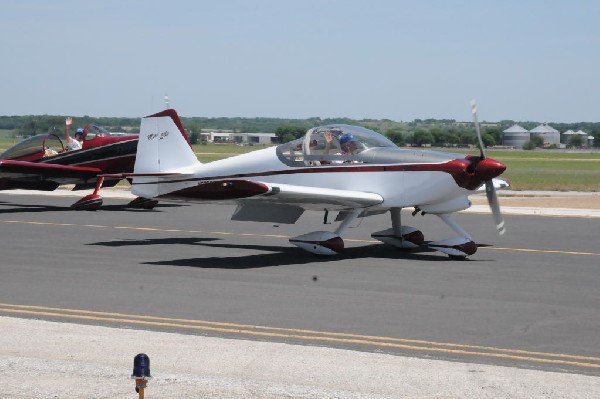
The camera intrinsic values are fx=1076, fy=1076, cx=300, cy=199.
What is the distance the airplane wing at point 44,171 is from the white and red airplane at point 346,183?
29.9 ft

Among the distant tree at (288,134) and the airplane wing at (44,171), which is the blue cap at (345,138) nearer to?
the distant tree at (288,134)

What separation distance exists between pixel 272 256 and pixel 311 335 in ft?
24.0

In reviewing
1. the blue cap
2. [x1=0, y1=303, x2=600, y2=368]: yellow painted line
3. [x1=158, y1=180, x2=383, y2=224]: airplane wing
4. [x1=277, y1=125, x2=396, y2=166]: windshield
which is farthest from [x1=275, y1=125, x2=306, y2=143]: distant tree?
[x1=0, y1=303, x2=600, y2=368]: yellow painted line

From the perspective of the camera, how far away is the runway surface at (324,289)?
10523mm

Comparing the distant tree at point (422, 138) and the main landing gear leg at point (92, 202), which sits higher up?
the main landing gear leg at point (92, 202)

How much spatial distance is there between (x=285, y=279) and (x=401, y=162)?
3.68 m

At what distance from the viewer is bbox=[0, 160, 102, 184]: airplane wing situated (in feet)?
90.9

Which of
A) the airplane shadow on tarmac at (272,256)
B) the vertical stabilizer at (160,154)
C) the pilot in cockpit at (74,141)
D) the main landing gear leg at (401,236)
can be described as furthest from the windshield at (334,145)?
the pilot in cockpit at (74,141)

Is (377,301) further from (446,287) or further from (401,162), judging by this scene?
(401,162)

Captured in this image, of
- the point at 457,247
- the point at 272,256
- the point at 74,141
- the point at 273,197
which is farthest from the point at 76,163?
the point at 457,247

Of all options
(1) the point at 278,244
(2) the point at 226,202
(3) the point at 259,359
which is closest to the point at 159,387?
(3) the point at 259,359

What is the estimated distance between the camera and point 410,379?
8.49 meters

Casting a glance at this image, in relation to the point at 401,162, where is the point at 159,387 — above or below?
below

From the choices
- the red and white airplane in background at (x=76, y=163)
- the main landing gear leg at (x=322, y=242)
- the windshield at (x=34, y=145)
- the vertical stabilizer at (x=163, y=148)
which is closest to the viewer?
the main landing gear leg at (x=322, y=242)
